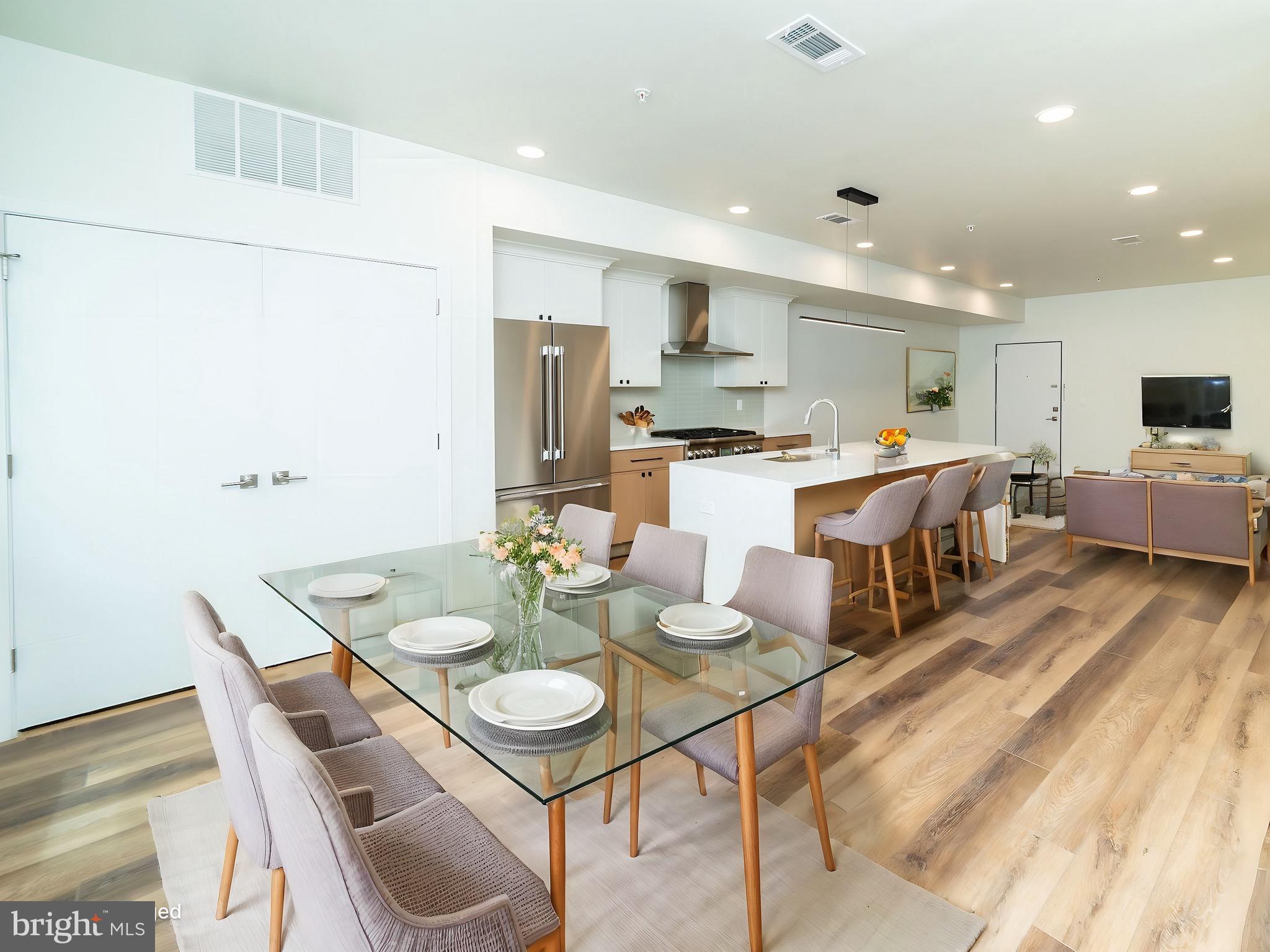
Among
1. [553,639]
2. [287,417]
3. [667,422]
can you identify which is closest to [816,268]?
[667,422]

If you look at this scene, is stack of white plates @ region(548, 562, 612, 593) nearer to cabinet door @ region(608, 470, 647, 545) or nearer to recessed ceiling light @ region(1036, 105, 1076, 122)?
cabinet door @ region(608, 470, 647, 545)

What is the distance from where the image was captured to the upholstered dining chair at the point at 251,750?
130 cm

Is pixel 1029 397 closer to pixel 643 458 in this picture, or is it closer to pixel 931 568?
pixel 931 568

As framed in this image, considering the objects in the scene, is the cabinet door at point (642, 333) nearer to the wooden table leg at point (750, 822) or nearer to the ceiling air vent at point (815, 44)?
the ceiling air vent at point (815, 44)

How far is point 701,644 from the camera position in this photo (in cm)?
175

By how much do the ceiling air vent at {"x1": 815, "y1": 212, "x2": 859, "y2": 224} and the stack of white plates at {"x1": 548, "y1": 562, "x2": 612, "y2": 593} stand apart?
3.64 meters

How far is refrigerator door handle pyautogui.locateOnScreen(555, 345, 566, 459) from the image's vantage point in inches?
178

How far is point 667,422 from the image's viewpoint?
20.8 feet

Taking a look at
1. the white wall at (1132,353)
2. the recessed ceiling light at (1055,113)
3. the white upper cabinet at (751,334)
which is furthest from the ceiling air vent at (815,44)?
the white wall at (1132,353)

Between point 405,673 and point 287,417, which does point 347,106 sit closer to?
point 287,417

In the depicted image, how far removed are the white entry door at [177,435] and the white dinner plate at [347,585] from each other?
1.15 m

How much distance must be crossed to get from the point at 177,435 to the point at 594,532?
73.4 inches

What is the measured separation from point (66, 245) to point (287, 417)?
103cm

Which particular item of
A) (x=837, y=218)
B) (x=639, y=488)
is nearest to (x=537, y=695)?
(x=639, y=488)
